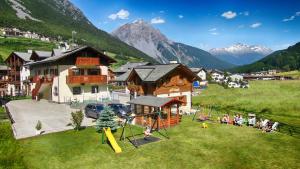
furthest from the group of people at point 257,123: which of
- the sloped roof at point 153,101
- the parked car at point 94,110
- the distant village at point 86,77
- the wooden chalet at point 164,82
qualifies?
the parked car at point 94,110

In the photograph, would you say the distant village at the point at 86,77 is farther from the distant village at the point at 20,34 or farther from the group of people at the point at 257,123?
the distant village at the point at 20,34

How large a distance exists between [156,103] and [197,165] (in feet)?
37.0

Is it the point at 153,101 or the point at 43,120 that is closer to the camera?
the point at 153,101

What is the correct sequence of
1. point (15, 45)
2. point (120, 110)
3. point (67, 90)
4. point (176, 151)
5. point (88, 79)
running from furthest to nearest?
1. point (15, 45)
2. point (88, 79)
3. point (67, 90)
4. point (120, 110)
5. point (176, 151)

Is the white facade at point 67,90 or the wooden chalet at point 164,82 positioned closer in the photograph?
the wooden chalet at point 164,82

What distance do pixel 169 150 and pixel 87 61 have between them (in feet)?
106

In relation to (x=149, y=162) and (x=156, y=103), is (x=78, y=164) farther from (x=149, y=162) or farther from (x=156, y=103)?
(x=156, y=103)

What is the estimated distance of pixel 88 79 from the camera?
4903cm

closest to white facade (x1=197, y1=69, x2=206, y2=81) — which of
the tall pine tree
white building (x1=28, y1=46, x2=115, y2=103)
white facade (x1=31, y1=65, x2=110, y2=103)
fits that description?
white building (x1=28, y1=46, x2=115, y2=103)

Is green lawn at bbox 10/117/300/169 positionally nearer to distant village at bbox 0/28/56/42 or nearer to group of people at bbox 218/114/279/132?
group of people at bbox 218/114/279/132

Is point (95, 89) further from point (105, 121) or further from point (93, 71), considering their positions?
point (105, 121)

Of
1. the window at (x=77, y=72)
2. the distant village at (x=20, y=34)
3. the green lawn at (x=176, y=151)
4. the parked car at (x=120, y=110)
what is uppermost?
the distant village at (x=20, y=34)

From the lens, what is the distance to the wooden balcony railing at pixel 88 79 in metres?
46.8

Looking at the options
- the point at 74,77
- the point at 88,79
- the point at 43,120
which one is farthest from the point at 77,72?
the point at 43,120
